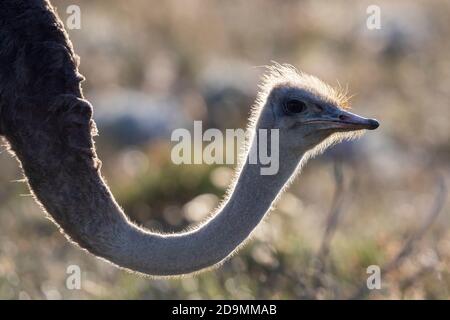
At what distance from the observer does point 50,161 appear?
5.73 meters

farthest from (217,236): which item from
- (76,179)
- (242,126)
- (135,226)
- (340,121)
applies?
(242,126)

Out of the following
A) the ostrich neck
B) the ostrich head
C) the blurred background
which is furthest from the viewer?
the blurred background

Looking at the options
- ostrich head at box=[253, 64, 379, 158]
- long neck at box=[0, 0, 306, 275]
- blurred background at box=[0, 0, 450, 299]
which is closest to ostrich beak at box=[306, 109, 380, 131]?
ostrich head at box=[253, 64, 379, 158]

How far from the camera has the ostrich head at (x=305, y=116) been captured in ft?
19.5

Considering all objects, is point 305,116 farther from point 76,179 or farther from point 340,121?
point 76,179

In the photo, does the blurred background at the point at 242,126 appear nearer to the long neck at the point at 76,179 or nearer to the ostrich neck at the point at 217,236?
the long neck at the point at 76,179

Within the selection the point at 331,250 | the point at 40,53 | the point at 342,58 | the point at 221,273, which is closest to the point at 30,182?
the point at 40,53

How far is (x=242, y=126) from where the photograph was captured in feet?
53.6

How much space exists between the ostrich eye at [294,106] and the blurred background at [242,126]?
131 cm

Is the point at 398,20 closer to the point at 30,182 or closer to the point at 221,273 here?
the point at 221,273

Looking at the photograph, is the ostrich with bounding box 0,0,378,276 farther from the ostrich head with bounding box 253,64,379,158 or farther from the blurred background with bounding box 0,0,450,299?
the blurred background with bounding box 0,0,450,299

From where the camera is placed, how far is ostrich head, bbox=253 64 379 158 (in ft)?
19.5

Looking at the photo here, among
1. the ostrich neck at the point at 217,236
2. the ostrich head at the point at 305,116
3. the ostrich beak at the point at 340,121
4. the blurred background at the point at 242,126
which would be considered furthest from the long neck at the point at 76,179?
the blurred background at the point at 242,126

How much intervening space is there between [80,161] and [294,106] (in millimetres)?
1074
